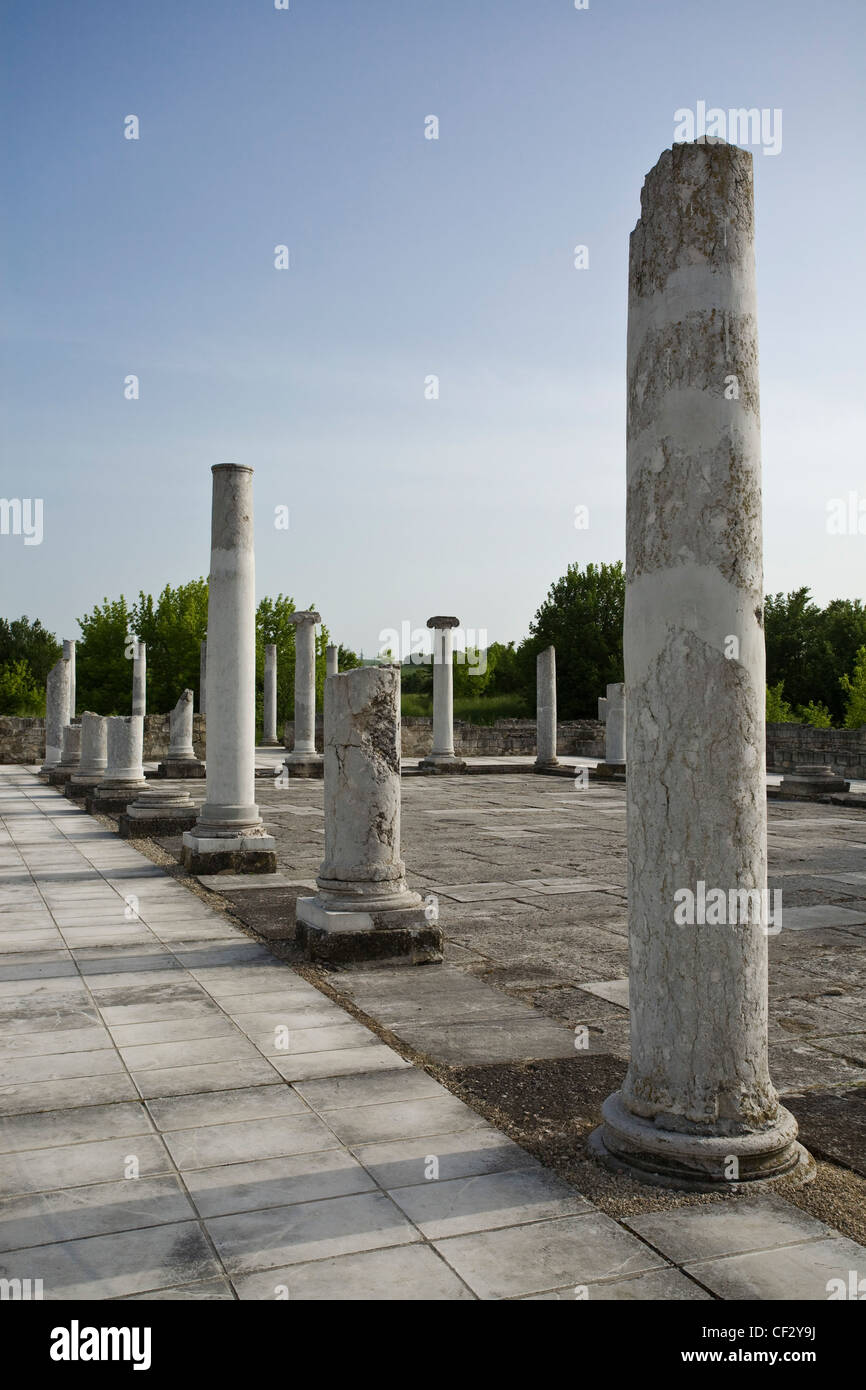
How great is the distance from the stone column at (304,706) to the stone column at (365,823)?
18.3m

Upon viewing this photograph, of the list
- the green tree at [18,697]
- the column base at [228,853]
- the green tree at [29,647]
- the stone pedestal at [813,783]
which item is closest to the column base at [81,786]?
the column base at [228,853]

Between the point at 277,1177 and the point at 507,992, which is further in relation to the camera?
the point at 507,992

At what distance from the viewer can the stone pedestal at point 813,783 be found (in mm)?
19109

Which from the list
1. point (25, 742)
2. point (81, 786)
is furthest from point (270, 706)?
point (81, 786)

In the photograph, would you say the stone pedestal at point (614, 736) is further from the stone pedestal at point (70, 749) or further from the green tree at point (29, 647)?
the green tree at point (29, 647)

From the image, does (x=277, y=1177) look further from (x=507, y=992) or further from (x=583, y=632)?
(x=583, y=632)

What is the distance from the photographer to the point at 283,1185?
138 inches

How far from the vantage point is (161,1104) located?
427 centimetres

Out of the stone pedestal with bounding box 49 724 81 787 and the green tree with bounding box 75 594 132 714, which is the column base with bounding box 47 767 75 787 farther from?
the green tree with bounding box 75 594 132 714

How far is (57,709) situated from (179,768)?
161 inches
